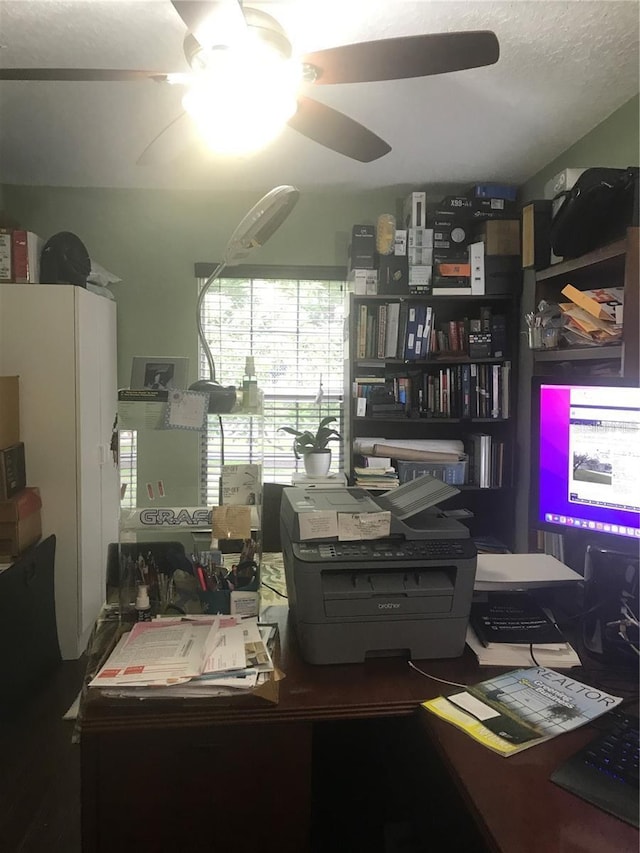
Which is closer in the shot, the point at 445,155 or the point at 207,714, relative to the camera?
the point at 207,714

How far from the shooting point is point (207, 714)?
120 centimetres

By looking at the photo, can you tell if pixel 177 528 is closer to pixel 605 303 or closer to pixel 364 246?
pixel 605 303

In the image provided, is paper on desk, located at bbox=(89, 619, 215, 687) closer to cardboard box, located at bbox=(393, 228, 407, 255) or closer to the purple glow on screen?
the purple glow on screen

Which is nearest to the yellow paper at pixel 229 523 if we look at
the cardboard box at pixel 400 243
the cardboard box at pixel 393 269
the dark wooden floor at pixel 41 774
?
the dark wooden floor at pixel 41 774

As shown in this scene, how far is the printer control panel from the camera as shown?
4.55ft

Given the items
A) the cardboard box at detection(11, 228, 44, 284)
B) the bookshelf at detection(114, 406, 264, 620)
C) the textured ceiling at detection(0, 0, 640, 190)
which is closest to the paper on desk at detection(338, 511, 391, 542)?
the bookshelf at detection(114, 406, 264, 620)

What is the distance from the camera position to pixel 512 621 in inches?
57.4

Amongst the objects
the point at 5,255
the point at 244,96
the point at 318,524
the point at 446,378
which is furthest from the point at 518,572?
the point at 5,255

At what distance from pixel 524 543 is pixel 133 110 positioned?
9.72 feet

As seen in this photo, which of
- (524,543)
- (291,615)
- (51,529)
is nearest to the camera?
(291,615)

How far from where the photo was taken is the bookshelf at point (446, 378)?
Result: 346cm

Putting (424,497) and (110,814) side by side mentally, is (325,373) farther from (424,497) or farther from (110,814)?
(110,814)

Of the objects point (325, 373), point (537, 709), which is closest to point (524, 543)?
point (325, 373)

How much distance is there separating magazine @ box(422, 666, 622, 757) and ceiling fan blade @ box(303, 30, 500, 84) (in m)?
1.45
